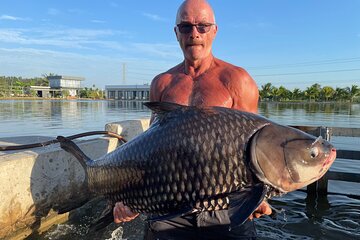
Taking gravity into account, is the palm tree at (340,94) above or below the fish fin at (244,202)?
above

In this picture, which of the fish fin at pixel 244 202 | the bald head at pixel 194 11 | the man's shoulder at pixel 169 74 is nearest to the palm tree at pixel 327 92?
the man's shoulder at pixel 169 74

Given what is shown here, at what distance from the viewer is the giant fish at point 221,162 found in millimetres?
2160

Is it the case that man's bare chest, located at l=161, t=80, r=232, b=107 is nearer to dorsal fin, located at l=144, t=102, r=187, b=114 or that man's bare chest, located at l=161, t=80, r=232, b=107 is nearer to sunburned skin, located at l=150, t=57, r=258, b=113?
sunburned skin, located at l=150, t=57, r=258, b=113

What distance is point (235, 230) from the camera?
9.52ft

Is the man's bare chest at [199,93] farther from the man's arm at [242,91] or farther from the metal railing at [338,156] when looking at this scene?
the metal railing at [338,156]

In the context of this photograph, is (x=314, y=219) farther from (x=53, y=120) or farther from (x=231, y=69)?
(x=53, y=120)

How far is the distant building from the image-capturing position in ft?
496

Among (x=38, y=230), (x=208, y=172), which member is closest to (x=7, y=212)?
(x=38, y=230)

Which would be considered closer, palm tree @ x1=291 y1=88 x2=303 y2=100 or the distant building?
palm tree @ x1=291 y1=88 x2=303 y2=100

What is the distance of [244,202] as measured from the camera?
6.91 feet

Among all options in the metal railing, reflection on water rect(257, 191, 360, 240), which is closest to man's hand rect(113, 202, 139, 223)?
reflection on water rect(257, 191, 360, 240)

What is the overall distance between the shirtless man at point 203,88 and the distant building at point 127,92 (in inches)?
5608

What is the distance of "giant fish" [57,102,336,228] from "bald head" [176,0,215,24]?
3.07ft

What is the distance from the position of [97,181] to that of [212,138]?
138cm
